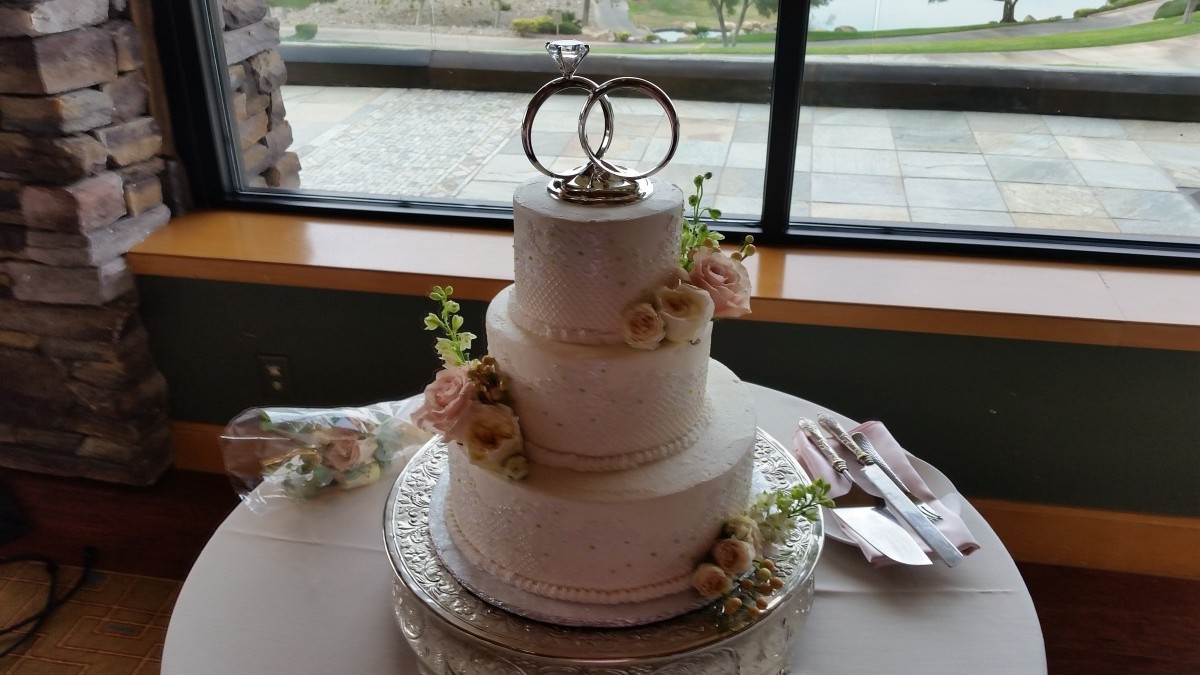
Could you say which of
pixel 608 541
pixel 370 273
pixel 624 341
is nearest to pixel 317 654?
pixel 608 541

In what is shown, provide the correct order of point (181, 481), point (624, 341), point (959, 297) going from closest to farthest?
point (624, 341), point (959, 297), point (181, 481)

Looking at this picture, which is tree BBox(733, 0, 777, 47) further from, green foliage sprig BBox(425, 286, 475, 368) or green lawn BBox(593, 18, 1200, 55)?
green foliage sprig BBox(425, 286, 475, 368)

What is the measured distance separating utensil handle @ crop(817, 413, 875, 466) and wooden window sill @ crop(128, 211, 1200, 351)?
0.40 m

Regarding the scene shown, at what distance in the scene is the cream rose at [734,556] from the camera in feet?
3.03

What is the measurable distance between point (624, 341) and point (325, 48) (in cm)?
146

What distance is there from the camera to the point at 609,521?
897 mm

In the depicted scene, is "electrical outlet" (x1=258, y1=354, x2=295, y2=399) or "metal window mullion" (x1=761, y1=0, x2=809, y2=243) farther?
"electrical outlet" (x1=258, y1=354, x2=295, y2=399)

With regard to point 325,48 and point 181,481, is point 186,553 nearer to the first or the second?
point 181,481

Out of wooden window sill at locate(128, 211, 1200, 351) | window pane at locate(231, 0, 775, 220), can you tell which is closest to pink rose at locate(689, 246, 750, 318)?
wooden window sill at locate(128, 211, 1200, 351)

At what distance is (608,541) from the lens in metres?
0.91

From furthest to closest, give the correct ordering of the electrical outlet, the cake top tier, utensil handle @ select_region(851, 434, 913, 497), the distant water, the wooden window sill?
the electrical outlet → the distant water → the wooden window sill → utensil handle @ select_region(851, 434, 913, 497) → the cake top tier

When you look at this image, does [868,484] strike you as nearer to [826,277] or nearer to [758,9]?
[826,277]

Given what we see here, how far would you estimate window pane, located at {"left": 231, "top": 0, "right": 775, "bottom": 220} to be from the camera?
6.05 feet

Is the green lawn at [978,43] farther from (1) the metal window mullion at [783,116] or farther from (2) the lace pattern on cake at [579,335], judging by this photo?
(2) the lace pattern on cake at [579,335]
